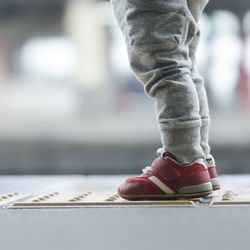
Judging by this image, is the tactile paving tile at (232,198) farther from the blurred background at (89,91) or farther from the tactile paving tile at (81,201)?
the blurred background at (89,91)

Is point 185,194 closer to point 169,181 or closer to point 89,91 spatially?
point 169,181

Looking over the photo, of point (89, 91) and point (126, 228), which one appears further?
point (89, 91)

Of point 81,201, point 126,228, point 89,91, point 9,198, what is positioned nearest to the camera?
point 126,228

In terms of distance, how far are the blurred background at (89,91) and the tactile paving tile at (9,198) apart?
5.78m

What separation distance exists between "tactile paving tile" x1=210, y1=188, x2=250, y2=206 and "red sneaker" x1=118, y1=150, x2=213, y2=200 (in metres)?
0.07

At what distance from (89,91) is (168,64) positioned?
777 centimetres

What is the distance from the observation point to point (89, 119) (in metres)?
9.04

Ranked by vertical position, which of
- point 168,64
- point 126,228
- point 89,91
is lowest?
point 126,228

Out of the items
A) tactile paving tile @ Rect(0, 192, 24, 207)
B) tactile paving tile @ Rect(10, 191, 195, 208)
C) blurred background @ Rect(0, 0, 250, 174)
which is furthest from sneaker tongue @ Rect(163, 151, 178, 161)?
blurred background @ Rect(0, 0, 250, 174)

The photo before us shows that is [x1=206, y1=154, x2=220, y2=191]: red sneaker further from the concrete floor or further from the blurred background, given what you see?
the blurred background

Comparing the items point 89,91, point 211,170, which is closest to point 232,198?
point 211,170

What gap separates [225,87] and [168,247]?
25.0 ft

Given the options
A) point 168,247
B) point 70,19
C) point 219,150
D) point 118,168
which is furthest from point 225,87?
point 168,247

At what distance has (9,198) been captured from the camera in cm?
207
